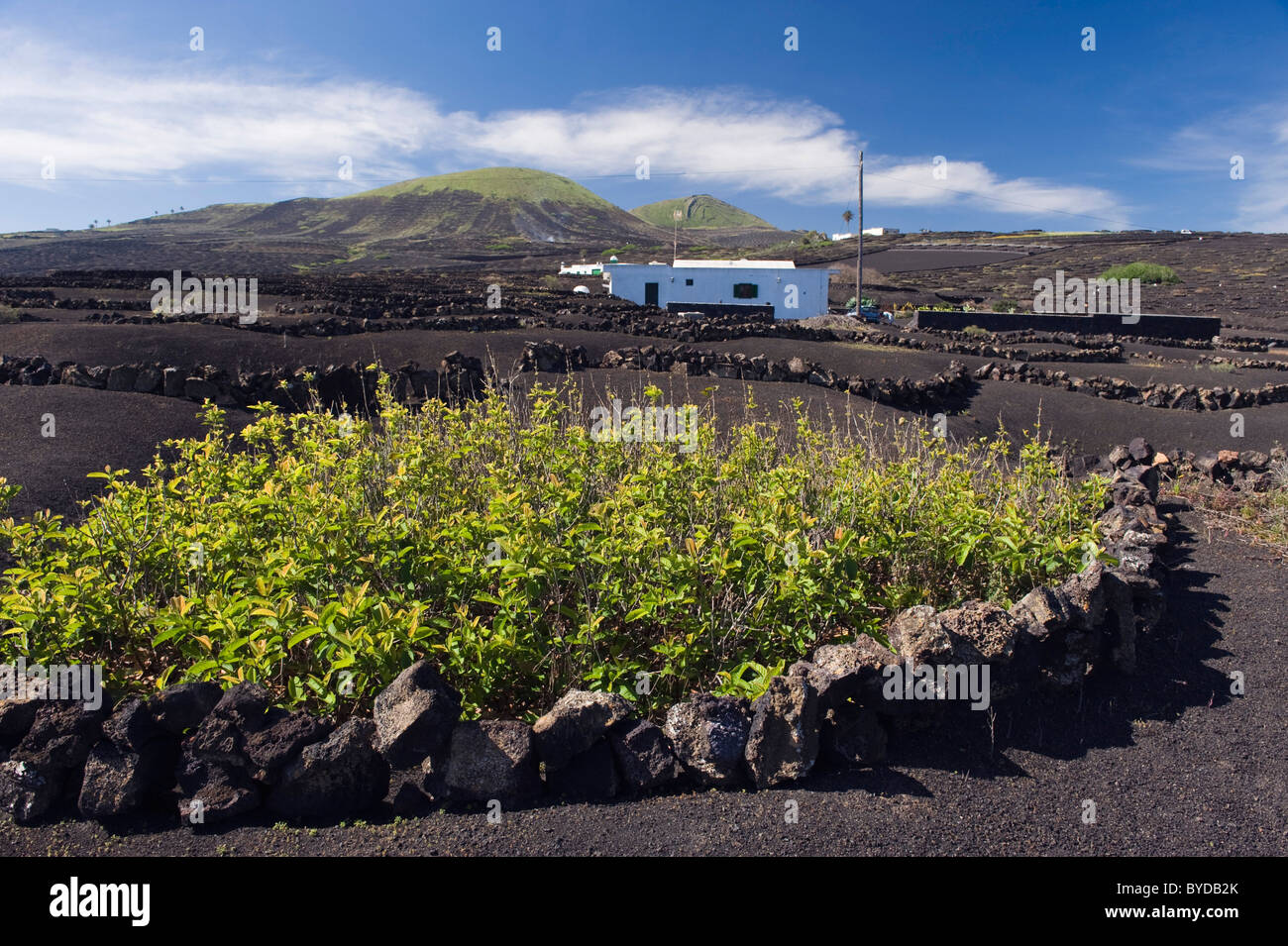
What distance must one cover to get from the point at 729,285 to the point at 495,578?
118ft

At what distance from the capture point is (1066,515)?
517 cm

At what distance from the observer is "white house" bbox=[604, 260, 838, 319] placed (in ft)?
124

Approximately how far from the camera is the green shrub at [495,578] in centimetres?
334

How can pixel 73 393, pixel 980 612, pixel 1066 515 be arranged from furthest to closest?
pixel 73 393 → pixel 1066 515 → pixel 980 612

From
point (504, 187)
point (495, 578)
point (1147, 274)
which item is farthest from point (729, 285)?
point (504, 187)

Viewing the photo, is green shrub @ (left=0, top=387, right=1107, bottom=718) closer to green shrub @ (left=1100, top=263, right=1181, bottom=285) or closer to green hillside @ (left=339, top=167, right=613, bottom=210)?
green shrub @ (left=1100, top=263, right=1181, bottom=285)

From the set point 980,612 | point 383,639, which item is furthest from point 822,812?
point 383,639

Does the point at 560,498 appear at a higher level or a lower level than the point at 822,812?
higher

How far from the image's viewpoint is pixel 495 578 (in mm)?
4109

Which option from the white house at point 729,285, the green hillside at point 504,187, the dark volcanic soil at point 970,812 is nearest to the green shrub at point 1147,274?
Answer: the white house at point 729,285

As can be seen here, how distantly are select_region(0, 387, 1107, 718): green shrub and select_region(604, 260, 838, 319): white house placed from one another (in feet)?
109
